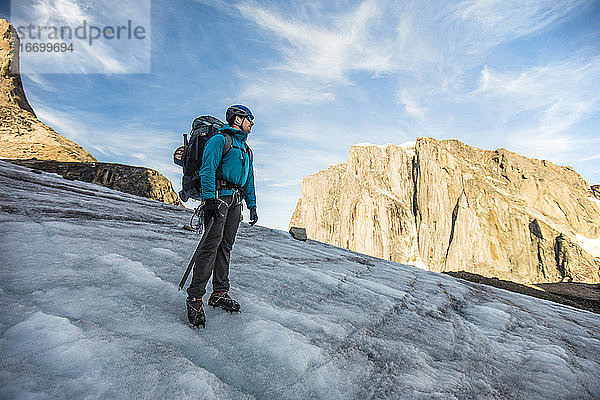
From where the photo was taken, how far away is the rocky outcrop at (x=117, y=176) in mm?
22987

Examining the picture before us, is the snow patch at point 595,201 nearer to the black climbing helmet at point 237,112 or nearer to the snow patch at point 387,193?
the snow patch at point 387,193

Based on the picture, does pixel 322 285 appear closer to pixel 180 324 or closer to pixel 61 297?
pixel 180 324

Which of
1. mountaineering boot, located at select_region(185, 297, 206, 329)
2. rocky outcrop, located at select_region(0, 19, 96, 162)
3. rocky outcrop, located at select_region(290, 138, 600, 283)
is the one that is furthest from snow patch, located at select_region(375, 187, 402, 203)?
mountaineering boot, located at select_region(185, 297, 206, 329)

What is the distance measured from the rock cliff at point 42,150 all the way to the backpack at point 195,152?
73.1ft

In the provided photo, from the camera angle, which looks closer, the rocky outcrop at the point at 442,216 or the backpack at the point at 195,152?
the backpack at the point at 195,152

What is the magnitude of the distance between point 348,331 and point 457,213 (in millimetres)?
116100

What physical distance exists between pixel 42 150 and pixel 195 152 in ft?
128

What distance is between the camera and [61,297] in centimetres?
333

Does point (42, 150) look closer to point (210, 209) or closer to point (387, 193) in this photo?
point (210, 209)

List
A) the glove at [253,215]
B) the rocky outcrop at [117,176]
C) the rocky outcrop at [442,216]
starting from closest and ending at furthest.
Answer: the glove at [253,215] < the rocky outcrop at [117,176] < the rocky outcrop at [442,216]

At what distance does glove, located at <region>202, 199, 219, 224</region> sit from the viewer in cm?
398

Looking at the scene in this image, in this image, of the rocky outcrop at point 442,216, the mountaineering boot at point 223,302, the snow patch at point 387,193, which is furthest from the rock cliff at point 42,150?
the snow patch at point 387,193

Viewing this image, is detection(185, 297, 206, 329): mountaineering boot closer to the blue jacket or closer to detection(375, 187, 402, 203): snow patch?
the blue jacket

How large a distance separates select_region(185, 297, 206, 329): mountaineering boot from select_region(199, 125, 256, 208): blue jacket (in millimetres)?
1365
